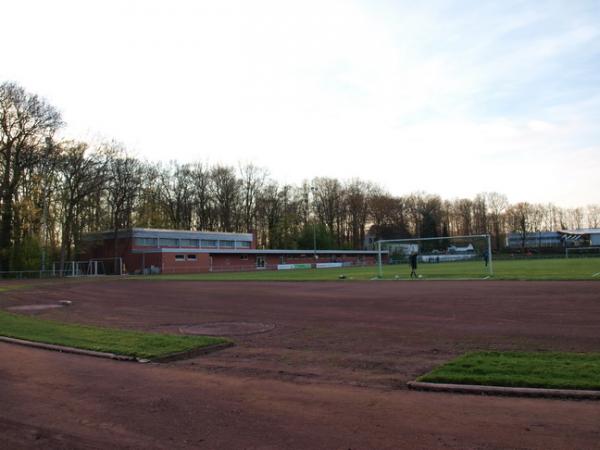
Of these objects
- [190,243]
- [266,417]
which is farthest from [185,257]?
[266,417]

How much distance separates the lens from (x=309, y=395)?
697 cm

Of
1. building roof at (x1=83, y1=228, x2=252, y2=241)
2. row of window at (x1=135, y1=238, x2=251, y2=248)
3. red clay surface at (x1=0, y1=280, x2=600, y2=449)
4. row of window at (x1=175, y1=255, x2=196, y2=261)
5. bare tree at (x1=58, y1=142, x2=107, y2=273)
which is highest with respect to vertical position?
bare tree at (x1=58, y1=142, x2=107, y2=273)

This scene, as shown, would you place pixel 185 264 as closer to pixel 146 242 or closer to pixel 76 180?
pixel 146 242

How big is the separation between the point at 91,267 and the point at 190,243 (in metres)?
16.1

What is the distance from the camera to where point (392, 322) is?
14.0 m

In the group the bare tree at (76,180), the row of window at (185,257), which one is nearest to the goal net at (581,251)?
the row of window at (185,257)

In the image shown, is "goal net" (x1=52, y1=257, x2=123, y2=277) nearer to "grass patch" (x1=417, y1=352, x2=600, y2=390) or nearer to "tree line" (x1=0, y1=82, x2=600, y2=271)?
"tree line" (x1=0, y1=82, x2=600, y2=271)

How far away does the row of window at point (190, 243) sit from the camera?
6931 centimetres

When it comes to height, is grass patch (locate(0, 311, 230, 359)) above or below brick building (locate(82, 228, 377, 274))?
below

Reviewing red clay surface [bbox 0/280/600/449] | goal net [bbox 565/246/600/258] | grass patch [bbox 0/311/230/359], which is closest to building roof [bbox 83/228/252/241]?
grass patch [bbox 0/311/230/359]

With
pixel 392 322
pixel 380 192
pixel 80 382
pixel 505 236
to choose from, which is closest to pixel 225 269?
pixel 380 192

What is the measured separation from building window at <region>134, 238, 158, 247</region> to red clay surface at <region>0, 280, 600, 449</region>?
5504cm

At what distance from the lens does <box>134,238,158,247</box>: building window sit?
68.0 metres

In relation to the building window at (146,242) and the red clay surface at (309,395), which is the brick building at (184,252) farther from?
the red clay surface at (309,395)
